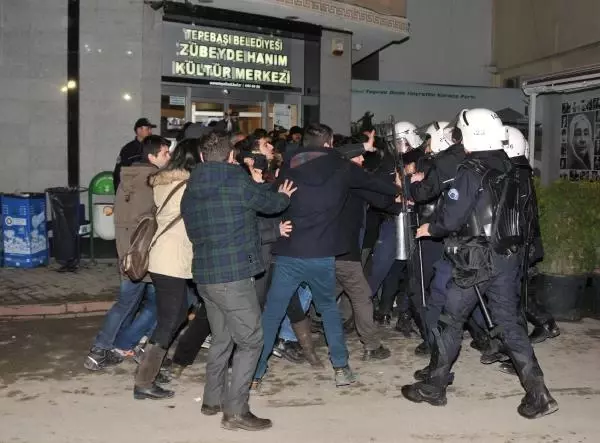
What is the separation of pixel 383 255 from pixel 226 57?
6973mm

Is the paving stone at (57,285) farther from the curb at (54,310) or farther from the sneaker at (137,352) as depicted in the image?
the sneaker at (137,352)

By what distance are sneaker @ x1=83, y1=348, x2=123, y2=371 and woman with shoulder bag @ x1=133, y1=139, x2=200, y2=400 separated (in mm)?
857

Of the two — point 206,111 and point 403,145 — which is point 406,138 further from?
point 206,111

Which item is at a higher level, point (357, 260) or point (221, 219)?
point (221, 219)

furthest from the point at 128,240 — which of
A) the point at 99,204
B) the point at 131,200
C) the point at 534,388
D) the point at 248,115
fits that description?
the point at 248,115

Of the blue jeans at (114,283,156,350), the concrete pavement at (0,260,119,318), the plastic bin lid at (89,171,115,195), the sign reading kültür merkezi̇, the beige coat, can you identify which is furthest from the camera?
the sign reading kültür merkezi̇

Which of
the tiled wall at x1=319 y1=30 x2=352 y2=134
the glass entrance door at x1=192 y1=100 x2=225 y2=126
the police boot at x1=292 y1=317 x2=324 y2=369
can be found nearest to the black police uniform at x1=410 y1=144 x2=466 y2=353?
the police boot at x1=292 y1=317 x2=324 y2=369

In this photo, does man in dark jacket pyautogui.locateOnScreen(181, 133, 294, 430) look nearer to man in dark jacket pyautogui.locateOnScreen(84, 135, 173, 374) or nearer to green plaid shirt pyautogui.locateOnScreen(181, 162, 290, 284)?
green plaid shirt pyautogui.locateOnScreen(181, 162, 290, 284)

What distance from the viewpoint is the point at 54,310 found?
27.2 feet

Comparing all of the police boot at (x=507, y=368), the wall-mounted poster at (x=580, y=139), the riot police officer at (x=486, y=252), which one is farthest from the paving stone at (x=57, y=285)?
the wall-mounted poster at (x=580, y=139)

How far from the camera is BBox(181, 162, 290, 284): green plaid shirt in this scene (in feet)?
15.2

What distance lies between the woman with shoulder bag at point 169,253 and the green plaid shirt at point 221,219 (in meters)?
0.48

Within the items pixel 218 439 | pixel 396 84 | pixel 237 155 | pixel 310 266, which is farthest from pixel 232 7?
pixel 218 439

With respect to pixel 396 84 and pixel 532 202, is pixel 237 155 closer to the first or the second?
pixel 532 202
